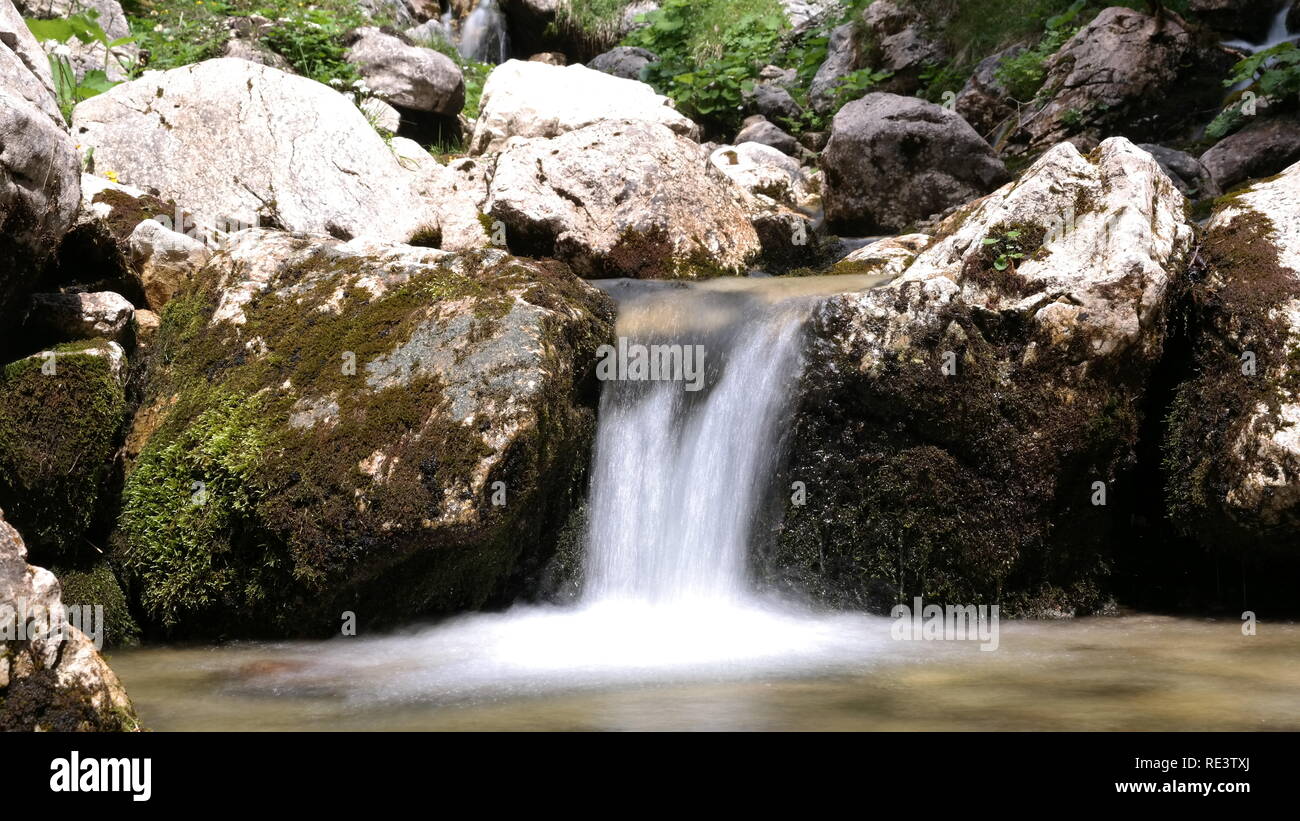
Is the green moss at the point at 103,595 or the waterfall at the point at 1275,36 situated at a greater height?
the waterfall at the point at 1275,36

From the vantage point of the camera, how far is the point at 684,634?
554cm

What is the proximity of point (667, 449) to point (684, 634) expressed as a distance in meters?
1.24

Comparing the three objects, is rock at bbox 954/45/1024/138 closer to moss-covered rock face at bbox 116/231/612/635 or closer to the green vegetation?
the green vegetation

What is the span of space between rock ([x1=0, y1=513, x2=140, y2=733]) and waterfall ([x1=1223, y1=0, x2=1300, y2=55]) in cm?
1178

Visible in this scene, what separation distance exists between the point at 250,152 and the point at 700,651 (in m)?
5.75

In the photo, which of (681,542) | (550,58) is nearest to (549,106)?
(681,542)

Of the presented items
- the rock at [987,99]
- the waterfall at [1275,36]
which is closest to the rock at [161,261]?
the rock at [987,99]

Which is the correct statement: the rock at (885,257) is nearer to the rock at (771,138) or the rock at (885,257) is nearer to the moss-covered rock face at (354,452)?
the moss-covered rock face at (354,452)

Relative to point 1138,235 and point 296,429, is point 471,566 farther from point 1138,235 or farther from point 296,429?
point 1138,235

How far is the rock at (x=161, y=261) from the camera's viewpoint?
661cm

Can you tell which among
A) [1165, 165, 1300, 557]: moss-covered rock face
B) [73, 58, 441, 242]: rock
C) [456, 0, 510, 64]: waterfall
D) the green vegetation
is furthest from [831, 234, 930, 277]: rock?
[456, 0, 510, 64]: waterfall

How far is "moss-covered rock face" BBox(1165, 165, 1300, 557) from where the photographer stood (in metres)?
5.42

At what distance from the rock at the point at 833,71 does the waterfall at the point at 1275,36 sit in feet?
16.0
